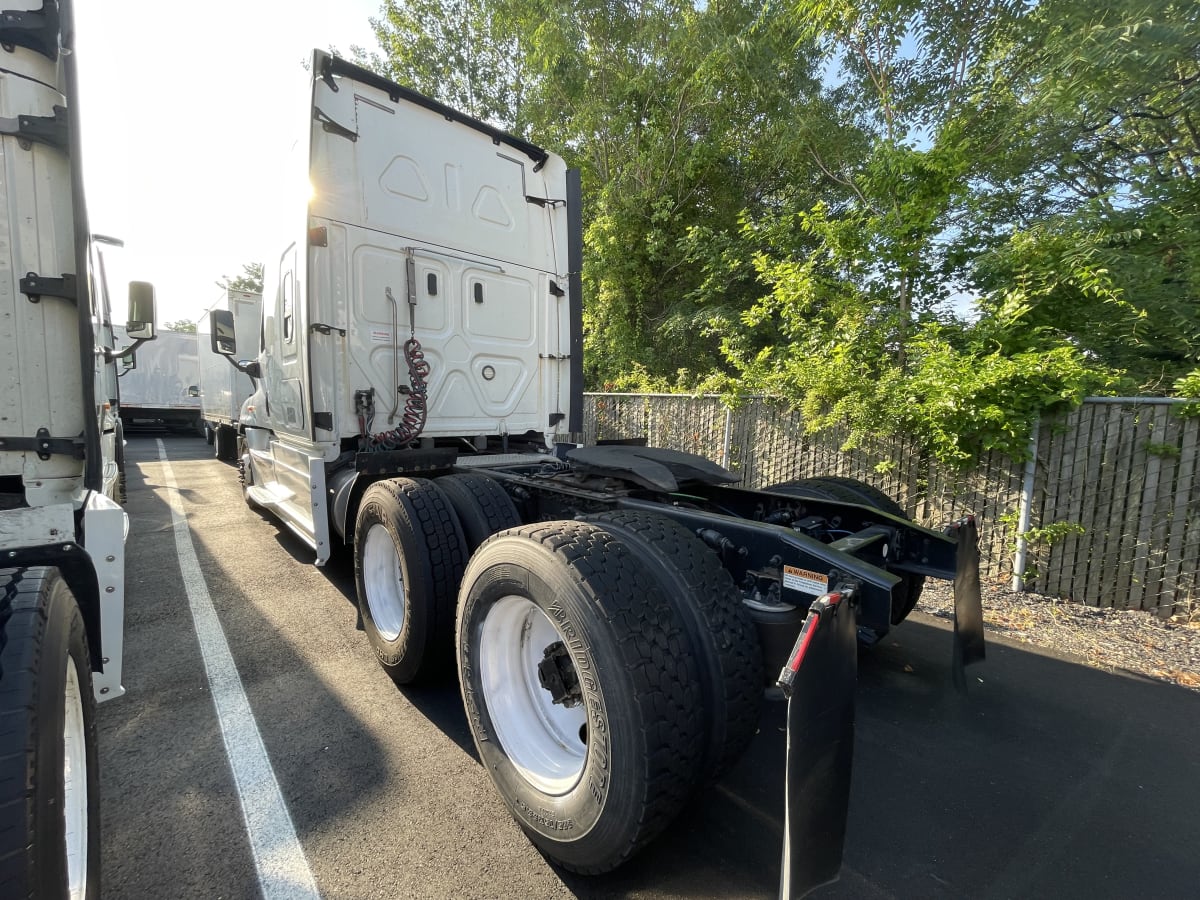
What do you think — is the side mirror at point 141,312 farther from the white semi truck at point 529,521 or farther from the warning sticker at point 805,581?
the warning sticker at point 805,581

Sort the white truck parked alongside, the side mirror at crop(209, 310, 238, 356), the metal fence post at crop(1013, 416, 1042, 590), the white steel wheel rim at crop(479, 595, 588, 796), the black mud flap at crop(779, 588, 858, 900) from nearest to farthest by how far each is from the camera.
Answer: the black mud flap at crop(779, 588, 858, 900)
the white steel wheel rim at crop(479, 595, 588, 796)
the metal fence post at crop(1013, 416, 1042, 590)
the side mirror at crop(209, 310, 238, 356)
the white truck parked alongside

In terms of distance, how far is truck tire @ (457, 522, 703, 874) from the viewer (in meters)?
1.69

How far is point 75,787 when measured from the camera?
5.24 feet

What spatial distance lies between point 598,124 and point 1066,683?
12.2 metres

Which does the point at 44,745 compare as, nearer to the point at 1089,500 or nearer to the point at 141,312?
the point at 141,312

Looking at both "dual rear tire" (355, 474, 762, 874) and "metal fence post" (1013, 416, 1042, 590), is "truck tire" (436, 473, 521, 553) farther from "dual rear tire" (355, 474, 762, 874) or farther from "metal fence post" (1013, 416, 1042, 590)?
"metal fence post" (1013, 416, 1042, 590)

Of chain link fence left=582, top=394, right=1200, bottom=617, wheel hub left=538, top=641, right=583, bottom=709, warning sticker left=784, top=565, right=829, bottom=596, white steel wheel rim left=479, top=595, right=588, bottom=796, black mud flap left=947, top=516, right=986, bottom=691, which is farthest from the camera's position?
chain link fence left=582, top=394, right=1200, bottom=617

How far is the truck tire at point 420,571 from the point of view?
2922 mm

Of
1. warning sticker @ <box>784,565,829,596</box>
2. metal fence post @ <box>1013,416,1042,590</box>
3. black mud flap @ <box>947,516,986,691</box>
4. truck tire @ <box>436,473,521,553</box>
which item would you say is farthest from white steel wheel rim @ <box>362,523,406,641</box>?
metal fence post @ <box>1013,416,1042,590</box>

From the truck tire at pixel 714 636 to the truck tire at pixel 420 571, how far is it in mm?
1304

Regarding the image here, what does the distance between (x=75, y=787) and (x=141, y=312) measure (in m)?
2.20

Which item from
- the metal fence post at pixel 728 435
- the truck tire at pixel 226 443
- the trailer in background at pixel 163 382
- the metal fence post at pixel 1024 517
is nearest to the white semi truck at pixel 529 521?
the metal fence post at pixel 1024 517

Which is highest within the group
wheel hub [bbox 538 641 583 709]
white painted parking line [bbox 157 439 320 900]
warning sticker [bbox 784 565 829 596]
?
warning sticker [bbox 784 565 829 596]

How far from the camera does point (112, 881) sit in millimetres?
1839
